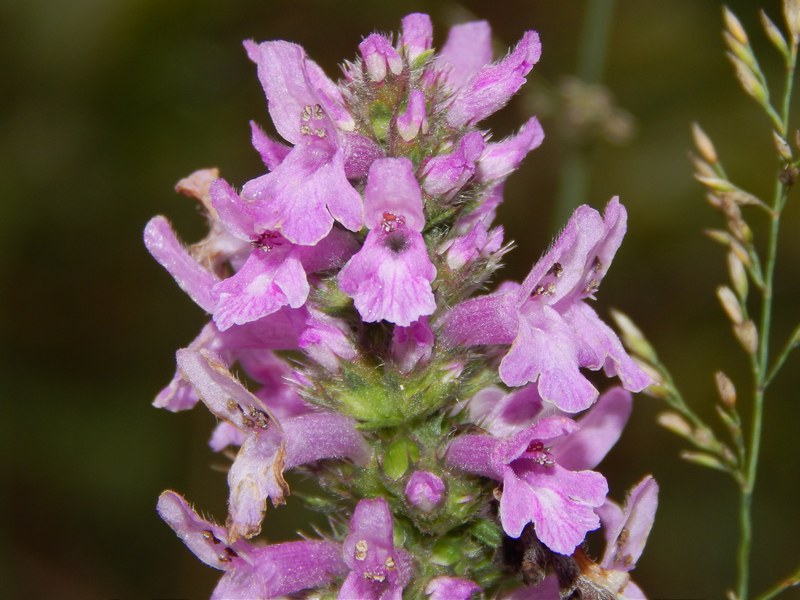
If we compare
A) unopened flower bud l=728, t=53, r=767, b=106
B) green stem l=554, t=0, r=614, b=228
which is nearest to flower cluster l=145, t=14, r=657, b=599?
unopened flower bud l=728, t=53, r=767, b=106

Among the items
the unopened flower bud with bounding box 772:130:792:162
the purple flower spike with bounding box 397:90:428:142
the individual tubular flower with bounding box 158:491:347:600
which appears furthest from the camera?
the unopened flower bud with bounding box 772:130:792:162

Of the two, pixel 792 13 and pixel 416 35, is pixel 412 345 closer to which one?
pixel 416 35

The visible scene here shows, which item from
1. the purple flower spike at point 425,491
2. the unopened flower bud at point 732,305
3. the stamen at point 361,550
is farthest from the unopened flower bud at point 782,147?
the stamen at point 361,550

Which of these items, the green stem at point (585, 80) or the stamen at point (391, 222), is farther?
the green stem at point (585, 80)

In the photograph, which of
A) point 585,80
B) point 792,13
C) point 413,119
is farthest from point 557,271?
point 585,80

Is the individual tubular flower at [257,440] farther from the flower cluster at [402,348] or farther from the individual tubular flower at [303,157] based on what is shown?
the individual tubular flower at [303,157]

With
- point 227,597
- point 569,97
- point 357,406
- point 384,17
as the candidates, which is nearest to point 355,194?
point 357,406

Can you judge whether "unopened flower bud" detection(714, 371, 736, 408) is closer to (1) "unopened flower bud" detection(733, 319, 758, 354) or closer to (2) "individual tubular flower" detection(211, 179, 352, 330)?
(1) "unopened flower bud" detection(733, 319, 758, 354)
